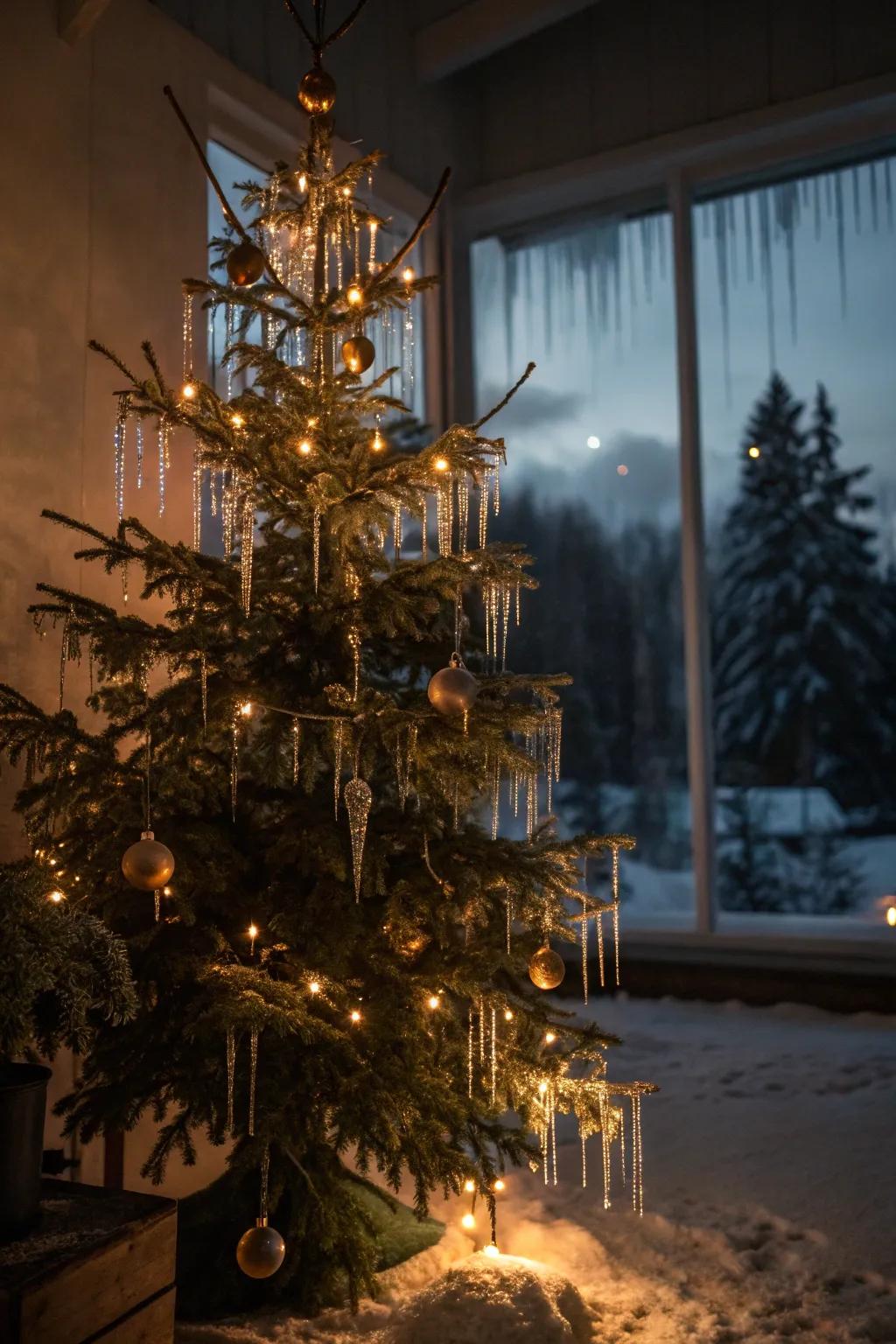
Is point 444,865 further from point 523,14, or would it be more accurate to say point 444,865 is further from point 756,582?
point 523,14

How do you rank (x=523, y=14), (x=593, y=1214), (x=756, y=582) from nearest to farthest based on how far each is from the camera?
(x=593, y=1214)
(x=523, y=14)
(x=756, y=582)

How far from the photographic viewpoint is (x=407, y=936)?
7.44ft

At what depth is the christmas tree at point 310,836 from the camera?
2131 mm

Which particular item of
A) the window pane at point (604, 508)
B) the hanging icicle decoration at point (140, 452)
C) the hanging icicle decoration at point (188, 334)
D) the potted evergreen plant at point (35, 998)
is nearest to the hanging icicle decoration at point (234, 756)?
the potted evergreen plant at point (35, 998)

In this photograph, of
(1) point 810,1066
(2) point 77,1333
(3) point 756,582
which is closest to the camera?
(2) point 77,1333

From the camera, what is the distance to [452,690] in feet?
6.79

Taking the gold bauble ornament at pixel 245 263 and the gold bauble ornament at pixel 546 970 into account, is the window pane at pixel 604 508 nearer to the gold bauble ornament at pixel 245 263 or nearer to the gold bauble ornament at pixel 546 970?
the gold bauble ornament at pixel 546 970

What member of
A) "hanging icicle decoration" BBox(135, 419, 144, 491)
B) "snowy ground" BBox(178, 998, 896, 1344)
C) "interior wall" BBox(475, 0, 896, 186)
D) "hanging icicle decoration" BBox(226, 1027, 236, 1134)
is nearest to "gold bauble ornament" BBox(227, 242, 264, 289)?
"hanging icicle decoration" BBox(135, 419, 144, 491)

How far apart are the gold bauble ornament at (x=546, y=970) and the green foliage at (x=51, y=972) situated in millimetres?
818

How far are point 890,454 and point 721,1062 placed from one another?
2.44 m

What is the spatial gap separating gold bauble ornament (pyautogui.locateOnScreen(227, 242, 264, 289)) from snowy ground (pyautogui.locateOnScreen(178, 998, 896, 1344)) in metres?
2.05

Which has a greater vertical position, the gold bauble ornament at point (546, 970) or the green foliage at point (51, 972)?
the green foliage at point (51, 972)

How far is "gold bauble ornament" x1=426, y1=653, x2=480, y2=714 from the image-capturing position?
2.07m

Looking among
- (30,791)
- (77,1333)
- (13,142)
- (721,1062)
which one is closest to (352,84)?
(13,142)
